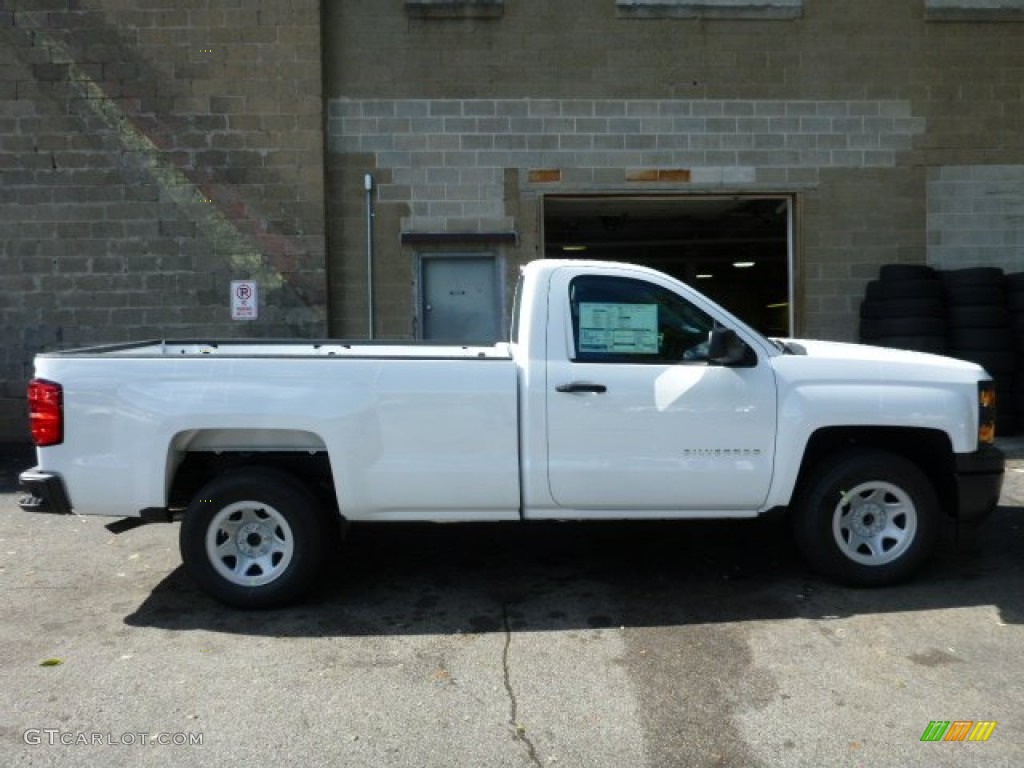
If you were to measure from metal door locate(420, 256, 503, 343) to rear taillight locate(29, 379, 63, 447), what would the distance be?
625 cm

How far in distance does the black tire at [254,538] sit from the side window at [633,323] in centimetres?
184

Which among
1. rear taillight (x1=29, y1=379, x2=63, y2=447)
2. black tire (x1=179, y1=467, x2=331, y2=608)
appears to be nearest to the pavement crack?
black tire (x1=179, y1=467, x2=331, y2=608)

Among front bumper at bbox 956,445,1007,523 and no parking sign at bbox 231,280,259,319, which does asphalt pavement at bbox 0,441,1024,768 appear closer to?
front bumper at bbox 956,445,1007,523

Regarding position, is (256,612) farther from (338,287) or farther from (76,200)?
(76,200)

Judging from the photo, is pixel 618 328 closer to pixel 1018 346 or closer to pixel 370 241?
pixel 370 241

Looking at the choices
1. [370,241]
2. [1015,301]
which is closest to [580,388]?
[370,241]

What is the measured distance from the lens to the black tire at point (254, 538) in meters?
4.97

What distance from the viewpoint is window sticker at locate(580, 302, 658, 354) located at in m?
5.16

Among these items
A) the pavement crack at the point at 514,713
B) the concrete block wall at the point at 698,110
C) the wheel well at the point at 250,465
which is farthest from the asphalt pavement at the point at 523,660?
the concrete block wall at the point at 698,110

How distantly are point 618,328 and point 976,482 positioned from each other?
2295mm

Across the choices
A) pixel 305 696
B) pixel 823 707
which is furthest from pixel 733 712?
pixel 305 696

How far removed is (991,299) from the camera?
10094 millimetres

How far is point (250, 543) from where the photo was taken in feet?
16.7

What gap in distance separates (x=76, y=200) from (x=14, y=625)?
279 inches
